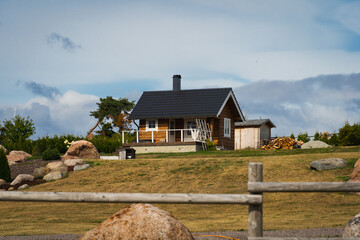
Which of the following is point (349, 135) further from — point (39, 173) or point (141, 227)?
point (141, 227)

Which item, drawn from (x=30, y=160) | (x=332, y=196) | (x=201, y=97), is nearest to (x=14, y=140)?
(x=30, y=160)

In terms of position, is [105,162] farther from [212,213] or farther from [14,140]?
[14,140]

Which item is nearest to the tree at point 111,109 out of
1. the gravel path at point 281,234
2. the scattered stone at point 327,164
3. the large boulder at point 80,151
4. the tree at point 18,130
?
the tree at point 18,130

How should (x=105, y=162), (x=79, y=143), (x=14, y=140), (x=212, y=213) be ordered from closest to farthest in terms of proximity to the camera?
(x=212, y=213), (x=105, y=162), (x=79, y=143), (x=14, y=140)

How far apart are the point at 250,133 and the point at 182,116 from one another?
10.7m

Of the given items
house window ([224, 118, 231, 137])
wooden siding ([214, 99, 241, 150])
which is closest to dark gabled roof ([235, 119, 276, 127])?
wooden siding ([214, 99, 241, 150])

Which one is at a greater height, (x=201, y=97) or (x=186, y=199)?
(x=201, y=97)

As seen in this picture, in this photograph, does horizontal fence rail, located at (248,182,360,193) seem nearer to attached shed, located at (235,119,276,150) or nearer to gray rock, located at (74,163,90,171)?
gray rock, located at (74,163,90,171)

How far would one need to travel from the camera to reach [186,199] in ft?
25.6

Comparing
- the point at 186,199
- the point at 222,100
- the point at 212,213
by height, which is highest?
the point at 222,100

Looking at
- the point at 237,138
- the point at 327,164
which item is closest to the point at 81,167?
the point at 327,164

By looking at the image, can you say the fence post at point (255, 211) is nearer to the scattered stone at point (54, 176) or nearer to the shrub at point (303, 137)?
the scattered stone at point (54, 176)

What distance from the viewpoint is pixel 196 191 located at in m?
22.5

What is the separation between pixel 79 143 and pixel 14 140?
16467mm
